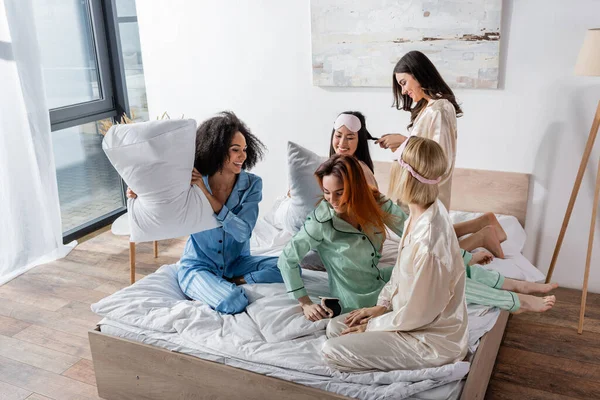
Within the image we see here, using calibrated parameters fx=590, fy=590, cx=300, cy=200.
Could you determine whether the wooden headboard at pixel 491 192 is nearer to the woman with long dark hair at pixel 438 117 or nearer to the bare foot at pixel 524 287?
the woman with long dark hair at pixel 438 117

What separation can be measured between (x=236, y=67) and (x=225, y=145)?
1520mm

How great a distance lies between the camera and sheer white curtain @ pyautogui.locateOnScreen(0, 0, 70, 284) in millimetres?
3309

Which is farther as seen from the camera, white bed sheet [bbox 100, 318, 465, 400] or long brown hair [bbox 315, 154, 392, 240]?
long brown hair [bbox 315, 154, 392, 240]

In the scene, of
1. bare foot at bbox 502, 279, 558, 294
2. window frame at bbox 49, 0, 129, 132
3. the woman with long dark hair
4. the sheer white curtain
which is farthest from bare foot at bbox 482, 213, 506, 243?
window frame at bbox 49, 0, 129, 132

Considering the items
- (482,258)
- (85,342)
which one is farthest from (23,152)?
(482,258)

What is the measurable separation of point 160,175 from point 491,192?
1.82m

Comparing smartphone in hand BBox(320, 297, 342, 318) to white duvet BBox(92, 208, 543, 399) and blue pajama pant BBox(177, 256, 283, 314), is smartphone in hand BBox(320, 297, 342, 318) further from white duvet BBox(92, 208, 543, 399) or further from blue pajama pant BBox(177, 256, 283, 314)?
blue pajama pant BBox(177, 256, 283, 314)

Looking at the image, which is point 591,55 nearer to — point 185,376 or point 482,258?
point 482,258

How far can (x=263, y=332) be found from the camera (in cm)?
203

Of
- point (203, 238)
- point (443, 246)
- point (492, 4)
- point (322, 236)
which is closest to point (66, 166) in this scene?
point (203, 238)

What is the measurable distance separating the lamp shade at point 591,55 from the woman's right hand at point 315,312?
152 cm

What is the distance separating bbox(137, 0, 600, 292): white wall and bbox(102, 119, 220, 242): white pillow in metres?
1.44

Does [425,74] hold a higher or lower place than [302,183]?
higher

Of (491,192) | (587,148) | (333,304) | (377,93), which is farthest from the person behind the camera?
(377,93)
